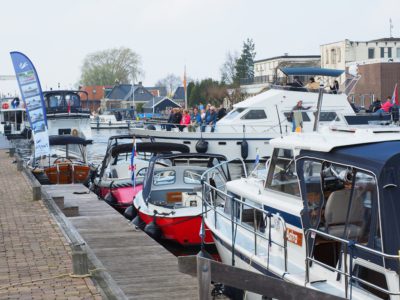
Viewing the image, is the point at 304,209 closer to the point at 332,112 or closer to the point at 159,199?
the point at 159,199

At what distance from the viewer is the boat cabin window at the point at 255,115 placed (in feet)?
105

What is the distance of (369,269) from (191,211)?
7.92 meters

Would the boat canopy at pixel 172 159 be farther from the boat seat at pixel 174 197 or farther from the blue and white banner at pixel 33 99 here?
the blue and white banner at pixel 33 99

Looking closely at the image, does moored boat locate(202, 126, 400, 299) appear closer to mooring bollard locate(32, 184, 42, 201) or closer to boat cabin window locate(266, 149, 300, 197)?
boat cabin window locate(266, 149, 300, 197)

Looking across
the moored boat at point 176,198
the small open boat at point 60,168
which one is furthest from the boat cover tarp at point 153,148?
the small open boat at point 60,168

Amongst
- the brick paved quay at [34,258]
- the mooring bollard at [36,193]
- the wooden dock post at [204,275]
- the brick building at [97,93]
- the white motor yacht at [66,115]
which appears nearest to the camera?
the wooden dock post at [204,275]

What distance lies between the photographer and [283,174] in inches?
382

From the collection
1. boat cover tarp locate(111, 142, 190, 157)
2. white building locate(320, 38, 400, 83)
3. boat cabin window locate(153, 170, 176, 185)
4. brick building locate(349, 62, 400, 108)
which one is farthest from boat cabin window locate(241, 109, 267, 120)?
white building locate(320, 38, 400, 83)

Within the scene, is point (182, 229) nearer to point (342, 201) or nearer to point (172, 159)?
point (172, 159)

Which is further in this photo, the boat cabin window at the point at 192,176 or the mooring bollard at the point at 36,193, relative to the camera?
the mooring bollard at the point at 36,193

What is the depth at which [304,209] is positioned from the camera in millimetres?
8703

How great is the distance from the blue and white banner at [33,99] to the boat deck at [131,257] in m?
6.42

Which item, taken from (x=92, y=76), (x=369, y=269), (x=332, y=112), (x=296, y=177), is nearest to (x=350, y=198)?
(x=369, y=269)

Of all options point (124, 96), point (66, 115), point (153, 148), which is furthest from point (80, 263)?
point (124, 96)
